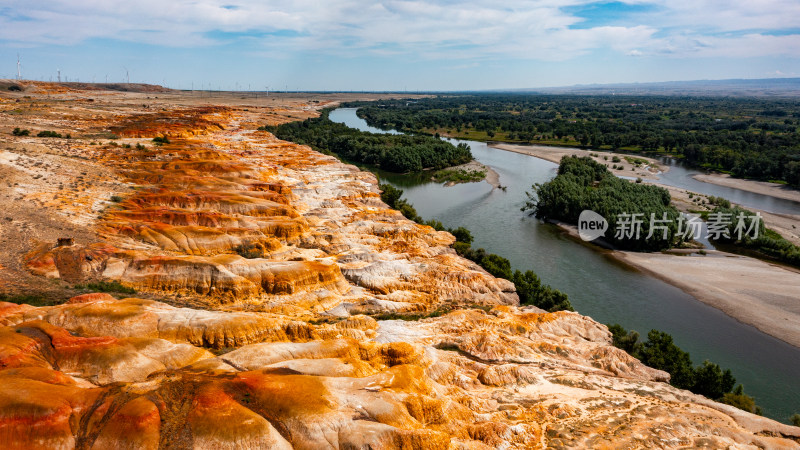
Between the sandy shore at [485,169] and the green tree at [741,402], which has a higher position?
the sandy shore at [485,169]

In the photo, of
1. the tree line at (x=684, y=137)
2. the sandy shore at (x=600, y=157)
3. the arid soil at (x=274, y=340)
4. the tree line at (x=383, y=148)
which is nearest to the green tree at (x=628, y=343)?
the arid soil at (x=274, y=340)

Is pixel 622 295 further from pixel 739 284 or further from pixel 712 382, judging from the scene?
pixel 712 382

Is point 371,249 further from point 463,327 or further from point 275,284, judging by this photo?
point 463,327

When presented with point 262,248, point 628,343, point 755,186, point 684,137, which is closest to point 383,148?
point 262,248

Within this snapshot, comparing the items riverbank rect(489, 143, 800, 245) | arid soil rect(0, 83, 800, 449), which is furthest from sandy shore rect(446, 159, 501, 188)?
arid soil rect(0, 83, 800, 449)

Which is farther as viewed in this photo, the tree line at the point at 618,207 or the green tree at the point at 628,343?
the tree line at the point at 618,207

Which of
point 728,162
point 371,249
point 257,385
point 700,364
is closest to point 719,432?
point 700,364

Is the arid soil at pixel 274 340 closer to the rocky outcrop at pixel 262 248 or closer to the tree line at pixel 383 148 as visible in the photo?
the rocky outcrop at pixel 262 248
